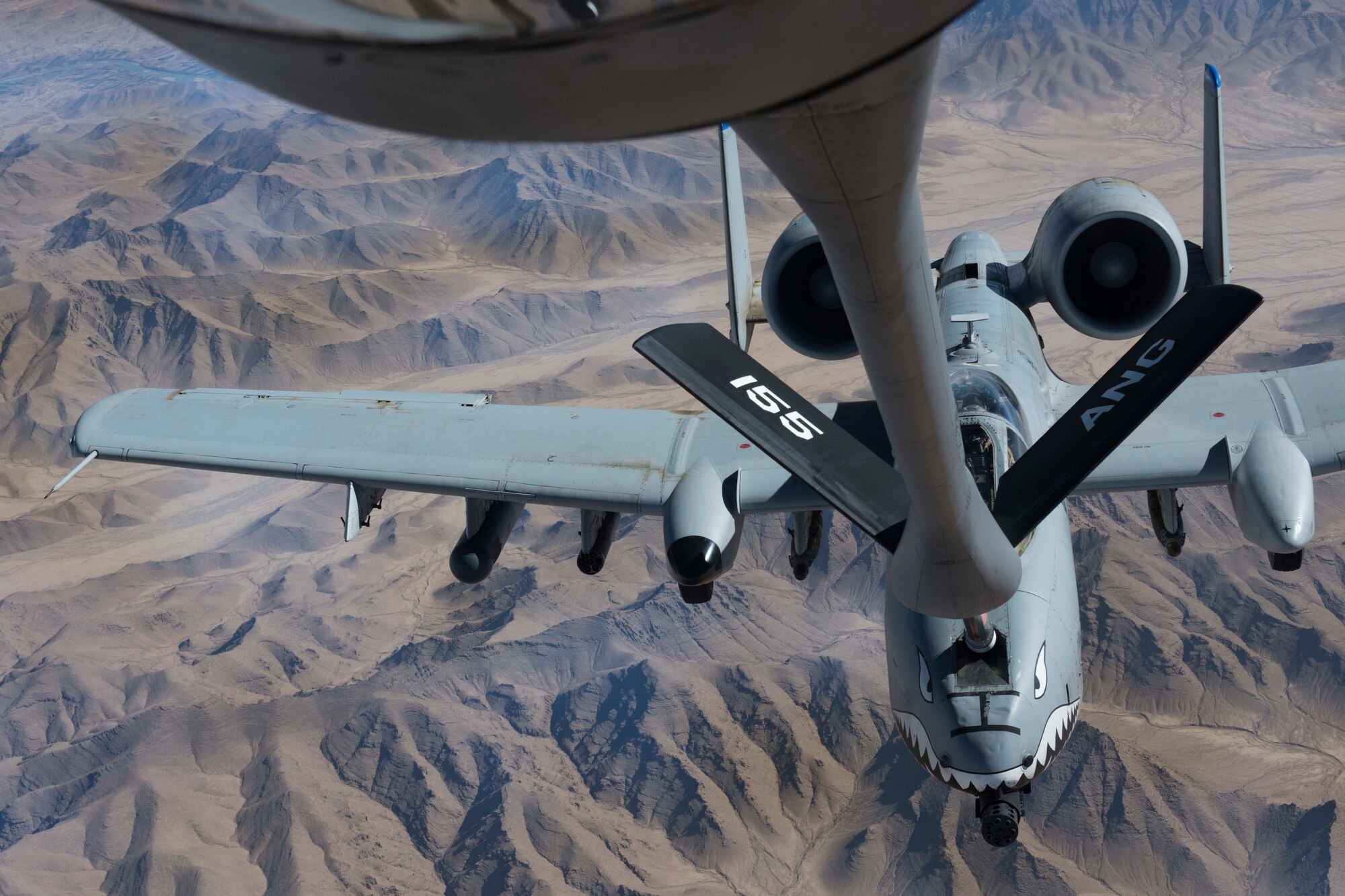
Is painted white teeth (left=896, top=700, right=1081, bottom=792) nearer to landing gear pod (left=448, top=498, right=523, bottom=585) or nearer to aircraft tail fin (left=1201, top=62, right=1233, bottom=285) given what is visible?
landing gear pod (left=448, top=498, right=523, bottom=585)

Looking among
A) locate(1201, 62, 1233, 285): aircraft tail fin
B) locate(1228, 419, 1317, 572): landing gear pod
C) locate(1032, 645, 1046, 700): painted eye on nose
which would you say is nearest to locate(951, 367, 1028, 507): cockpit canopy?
locate(1032, 645, 1046, 700): painted eye on nose

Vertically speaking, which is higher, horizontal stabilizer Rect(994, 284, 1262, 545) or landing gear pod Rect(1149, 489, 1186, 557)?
horizontal stabilizer Rect(994, 284, 1262, 545)

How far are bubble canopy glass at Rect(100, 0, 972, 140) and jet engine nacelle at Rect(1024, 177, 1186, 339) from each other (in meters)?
12.7

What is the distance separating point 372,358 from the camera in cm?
8162

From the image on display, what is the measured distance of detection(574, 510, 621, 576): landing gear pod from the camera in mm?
15766

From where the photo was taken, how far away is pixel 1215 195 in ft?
48.9

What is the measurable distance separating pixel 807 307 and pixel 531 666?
37.6 m

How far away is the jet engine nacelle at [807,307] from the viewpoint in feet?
46.6

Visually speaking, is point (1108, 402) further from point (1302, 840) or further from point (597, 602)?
point (597, 602)

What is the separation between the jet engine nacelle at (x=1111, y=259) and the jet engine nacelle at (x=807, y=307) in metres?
3.01

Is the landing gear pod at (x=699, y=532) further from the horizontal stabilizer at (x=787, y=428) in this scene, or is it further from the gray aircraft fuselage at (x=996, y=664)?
the horizontal stabilizer at (x=787, y=428)

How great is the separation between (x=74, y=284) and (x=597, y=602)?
60.2 meters

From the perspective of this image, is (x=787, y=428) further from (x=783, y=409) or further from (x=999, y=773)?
(x=999, y=773)

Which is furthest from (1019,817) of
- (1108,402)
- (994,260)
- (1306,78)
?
(1306,78)
